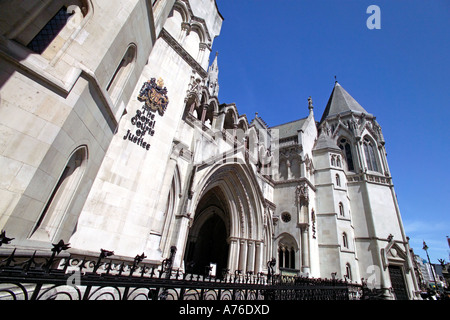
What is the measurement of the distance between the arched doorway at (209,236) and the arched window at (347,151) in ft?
62.8

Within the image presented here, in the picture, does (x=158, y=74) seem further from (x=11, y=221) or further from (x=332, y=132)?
(x=332, y=132)

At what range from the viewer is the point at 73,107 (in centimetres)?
455

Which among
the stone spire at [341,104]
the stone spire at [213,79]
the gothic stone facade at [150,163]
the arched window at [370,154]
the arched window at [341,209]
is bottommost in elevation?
the gothic stone facade at [150,163]

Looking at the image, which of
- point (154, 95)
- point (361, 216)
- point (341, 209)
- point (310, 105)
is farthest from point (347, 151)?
point (154, 95)

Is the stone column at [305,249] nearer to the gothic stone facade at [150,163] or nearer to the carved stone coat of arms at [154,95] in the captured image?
the gothic stone facade at [150,163]

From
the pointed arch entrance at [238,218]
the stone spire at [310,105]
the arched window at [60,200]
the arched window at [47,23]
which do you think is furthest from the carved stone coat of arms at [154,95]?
the stone spire at [310,105]

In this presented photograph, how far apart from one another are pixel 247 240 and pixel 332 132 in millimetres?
22937

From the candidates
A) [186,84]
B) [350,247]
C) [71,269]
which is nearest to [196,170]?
[186,84]

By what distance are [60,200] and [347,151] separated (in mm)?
32210

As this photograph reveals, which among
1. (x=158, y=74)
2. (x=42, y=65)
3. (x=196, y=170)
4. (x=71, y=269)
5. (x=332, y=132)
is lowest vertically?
(x=71, y=269)

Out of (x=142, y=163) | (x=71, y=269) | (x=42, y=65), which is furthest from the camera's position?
→ (x=142, y=163)

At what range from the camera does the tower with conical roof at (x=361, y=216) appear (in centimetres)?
2044

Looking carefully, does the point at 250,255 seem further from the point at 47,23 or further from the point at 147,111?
the point at 47,23

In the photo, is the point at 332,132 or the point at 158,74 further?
the point at 332,132
